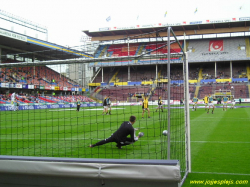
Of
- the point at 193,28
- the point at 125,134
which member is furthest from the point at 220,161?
the point at 193,28

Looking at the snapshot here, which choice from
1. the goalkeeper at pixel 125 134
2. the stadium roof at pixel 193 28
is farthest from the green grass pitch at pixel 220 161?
the stadium roof at pixel 193 28

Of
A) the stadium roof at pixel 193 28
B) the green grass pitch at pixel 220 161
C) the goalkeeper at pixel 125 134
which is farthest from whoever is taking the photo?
the stadium roof at pixel 193 28

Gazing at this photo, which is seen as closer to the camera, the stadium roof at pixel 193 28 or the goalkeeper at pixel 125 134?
the goalkeeper at pixel 125 134

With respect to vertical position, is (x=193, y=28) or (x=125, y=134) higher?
(x=193, y=28)

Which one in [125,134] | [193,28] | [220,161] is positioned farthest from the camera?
[193,28]

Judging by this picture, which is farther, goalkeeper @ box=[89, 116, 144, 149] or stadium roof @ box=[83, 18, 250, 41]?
stadium roof @ box=[83, 18, 250, 41]

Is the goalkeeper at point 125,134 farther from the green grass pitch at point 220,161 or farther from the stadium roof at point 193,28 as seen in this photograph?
the stadium roof at point 193,28

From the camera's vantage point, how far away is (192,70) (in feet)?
180

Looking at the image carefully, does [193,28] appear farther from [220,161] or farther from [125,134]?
[220,161]

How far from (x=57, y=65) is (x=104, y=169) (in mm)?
4405

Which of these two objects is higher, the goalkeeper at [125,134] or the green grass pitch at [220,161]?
the goalkeeper at [125,134]

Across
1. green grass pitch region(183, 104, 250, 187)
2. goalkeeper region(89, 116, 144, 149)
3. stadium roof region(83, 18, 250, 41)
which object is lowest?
green grass pitch region(183, 104, 250, 187)

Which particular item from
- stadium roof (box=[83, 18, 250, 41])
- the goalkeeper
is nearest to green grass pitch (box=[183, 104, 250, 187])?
the goalkeeper

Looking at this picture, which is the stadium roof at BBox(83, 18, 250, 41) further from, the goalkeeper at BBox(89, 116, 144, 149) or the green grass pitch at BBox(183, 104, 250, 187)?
the goalkeeper at BBox(89, 116, 144, 149)
